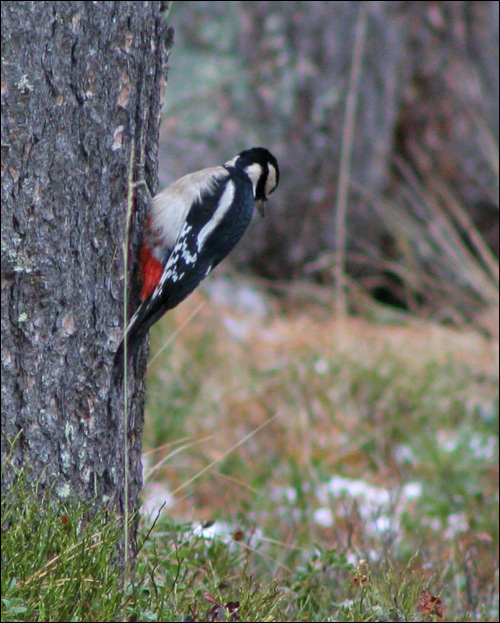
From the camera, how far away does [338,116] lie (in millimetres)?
6539

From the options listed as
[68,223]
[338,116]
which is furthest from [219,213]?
[338,116]

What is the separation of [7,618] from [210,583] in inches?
25.0

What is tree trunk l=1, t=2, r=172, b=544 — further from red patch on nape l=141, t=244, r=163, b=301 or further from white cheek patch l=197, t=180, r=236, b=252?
white cheek patch l=197, t=180, r=236, b=252

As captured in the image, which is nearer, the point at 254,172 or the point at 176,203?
the point at 176,203

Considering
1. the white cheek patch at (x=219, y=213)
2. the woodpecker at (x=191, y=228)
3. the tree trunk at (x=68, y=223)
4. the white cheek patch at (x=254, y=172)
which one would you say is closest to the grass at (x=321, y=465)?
the tree trunk at (x=68, y=223)

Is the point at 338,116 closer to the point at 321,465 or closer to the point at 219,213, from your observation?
the point at 321,465

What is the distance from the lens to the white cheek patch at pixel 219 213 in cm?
274

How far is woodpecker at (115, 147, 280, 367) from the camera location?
8.11 ft

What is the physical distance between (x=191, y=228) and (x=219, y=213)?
0.13m

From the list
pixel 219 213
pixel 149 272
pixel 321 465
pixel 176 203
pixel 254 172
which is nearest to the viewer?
pixel 149 272

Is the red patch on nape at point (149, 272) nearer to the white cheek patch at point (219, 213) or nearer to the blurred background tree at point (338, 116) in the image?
the white cheek patch at point (219, 213)

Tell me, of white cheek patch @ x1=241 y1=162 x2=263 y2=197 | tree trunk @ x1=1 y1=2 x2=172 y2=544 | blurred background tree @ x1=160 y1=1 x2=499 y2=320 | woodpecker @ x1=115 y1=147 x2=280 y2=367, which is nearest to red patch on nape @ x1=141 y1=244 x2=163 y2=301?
woodpecker @ x1=115 y1=147 x2=280 y2=367

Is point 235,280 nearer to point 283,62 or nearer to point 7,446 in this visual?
point 283,62

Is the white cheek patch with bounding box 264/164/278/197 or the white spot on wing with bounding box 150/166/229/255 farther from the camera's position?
the white cheek patch with bounding box 264/164/278/197
